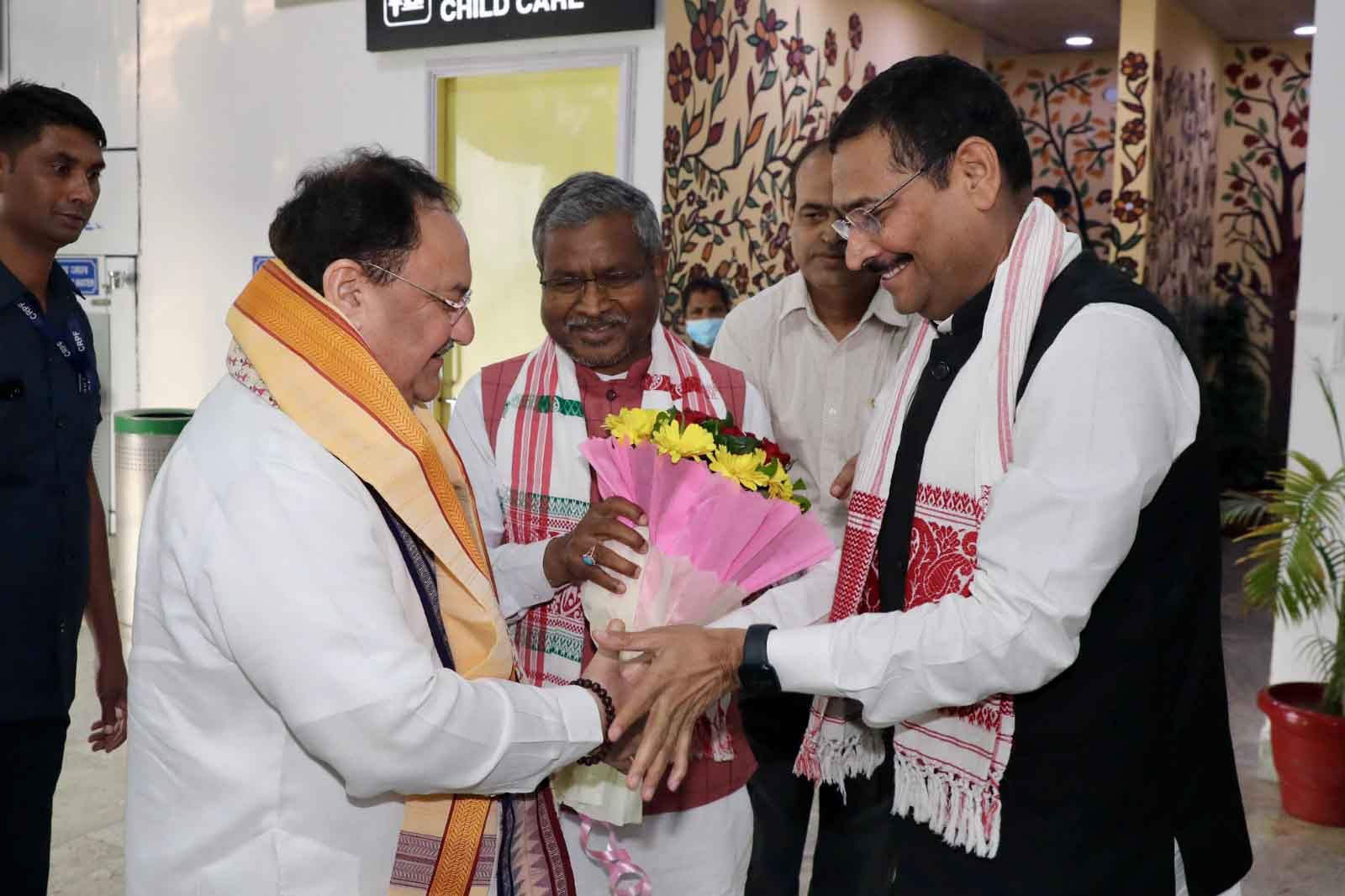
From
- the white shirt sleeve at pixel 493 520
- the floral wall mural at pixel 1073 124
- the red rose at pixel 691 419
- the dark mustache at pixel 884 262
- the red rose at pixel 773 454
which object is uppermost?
the floral wall mural at pixel 1073 124

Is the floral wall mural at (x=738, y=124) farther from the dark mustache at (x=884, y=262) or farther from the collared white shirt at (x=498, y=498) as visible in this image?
the dark mustache at (x=884, y=262)

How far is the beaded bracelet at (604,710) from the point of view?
1.77 m

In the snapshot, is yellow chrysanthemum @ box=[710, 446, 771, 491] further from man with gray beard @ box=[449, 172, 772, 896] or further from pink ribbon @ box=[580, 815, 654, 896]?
pink ribbon @ box=[580, 815, 654, 896]

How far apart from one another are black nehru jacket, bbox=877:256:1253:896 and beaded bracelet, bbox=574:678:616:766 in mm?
539

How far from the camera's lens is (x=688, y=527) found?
1914 mm

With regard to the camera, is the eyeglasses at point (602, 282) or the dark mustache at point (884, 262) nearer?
the dark mustache at point (884, 262)

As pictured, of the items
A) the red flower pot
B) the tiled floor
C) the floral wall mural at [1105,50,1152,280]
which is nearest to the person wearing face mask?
the red flower pot

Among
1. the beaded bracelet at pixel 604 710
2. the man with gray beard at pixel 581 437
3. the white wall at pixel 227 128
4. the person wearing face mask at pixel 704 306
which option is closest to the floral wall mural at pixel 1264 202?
the person wearing face mask at pixel 704 306

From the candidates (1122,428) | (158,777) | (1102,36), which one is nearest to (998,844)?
(1122,428)

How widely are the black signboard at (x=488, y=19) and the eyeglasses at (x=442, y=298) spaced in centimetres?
354

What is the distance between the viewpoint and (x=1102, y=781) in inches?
67.5

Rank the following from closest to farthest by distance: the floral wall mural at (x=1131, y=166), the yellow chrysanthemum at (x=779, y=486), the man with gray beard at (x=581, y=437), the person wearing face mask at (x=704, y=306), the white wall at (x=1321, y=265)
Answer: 1. the yellow chrysanthemum at (x=779, y=486)
2. the man with gray beard at (x=581, y=437)
3. the white wall at (x=1321, y=265)
4. the person wearing face mask at (x=704, y=306)
5. the floral wall mural at (x=1131, y=166)

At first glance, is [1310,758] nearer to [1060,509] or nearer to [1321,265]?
[1321,265]

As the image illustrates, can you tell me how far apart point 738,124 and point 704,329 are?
96 centimetres
